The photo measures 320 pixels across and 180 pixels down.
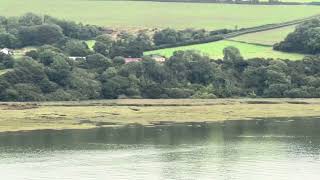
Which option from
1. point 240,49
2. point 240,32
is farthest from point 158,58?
point 240,32

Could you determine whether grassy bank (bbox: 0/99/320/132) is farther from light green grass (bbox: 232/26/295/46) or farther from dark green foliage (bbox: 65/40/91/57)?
light green grass (bbox: 232/26/295/46)

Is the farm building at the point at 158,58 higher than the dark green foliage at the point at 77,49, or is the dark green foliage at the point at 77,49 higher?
the dark green foliage at the point at 77,49

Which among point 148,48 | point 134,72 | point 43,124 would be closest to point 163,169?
point 43,124

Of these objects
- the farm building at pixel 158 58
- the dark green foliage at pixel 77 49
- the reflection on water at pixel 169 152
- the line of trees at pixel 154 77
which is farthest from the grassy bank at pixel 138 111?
the dark green foliage at pixel 77 49

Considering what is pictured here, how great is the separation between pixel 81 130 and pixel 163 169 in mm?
15015

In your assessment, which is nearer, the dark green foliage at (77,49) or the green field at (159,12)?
the dark green foliage at (77,49)

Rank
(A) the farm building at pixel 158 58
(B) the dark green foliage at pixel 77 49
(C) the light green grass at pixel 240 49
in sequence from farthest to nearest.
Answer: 1. (B) the dark green foliage at pixel 77 49
2. (C) the light green grass at pixel 240 49
3. (A) the farm building at pixel 158 58

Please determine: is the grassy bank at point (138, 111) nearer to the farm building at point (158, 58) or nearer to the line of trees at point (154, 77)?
the line of trees at point (154, 77)

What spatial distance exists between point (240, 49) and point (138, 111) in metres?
21.9

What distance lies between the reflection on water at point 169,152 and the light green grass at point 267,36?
27.7 meters

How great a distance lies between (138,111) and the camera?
67.1m

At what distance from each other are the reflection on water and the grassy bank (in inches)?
122

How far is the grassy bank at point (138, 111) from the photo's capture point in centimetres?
6156

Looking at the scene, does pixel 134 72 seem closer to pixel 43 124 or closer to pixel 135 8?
pixel 43 124
